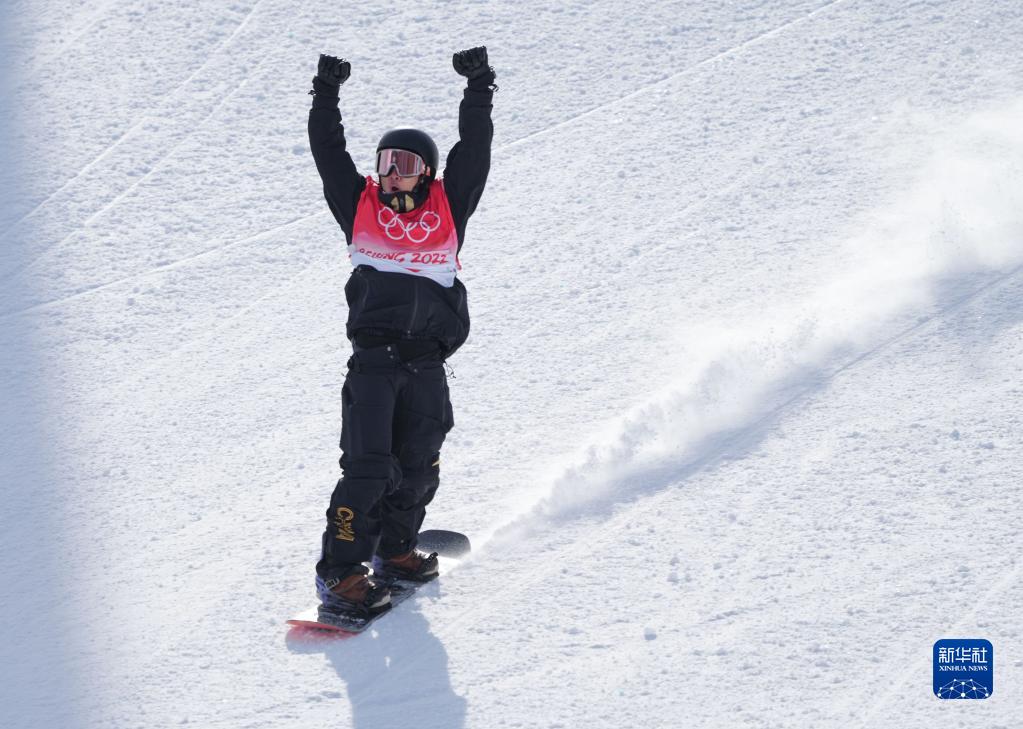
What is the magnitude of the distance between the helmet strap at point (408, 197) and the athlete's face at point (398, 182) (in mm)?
16

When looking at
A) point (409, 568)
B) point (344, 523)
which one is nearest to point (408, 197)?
point (344, 523)

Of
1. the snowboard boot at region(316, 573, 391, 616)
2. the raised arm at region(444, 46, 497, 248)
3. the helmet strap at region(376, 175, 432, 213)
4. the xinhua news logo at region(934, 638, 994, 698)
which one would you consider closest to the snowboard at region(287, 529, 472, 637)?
the snowboard boot at region(316, 573, 391, 616)

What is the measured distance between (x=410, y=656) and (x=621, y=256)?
3603 millimetres

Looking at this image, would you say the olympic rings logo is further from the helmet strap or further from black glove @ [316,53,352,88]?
black glove @ [316,53,352,88]

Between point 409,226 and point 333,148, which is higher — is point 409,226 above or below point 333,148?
below

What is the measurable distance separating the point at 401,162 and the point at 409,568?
1.48 meters

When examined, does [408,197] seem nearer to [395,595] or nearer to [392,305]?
[392,305]

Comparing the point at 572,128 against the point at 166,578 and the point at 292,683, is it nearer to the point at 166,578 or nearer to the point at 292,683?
the point at 166,578

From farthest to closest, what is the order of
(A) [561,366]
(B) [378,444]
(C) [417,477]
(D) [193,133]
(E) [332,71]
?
(D) [193,133] → (A) [561,366] → (C) [417,477] → (E) [332,71] → (B) [378,444]

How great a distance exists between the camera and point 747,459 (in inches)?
243

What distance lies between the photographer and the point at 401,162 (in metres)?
5.34

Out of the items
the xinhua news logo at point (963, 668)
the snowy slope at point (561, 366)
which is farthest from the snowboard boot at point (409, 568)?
the xinhua news logo at point (963, 668)

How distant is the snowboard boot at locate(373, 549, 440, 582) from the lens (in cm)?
568

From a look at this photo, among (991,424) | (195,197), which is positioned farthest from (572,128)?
(991,424)
